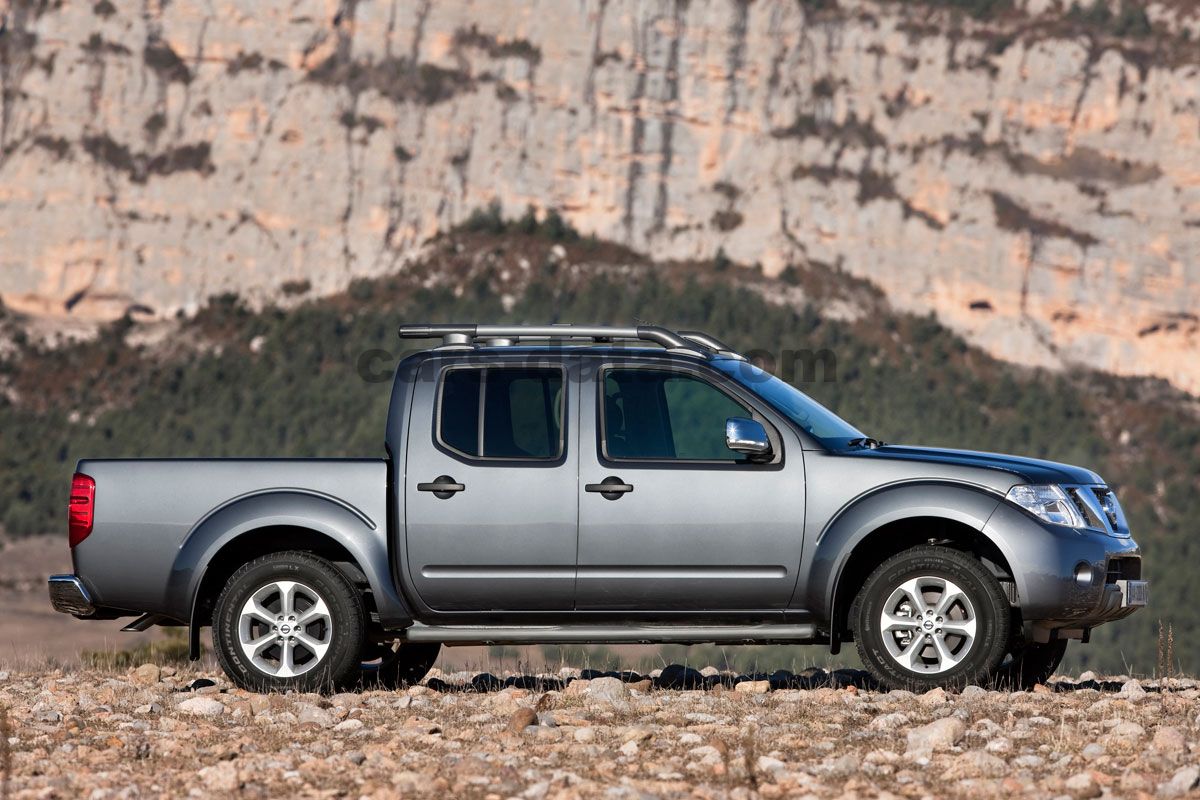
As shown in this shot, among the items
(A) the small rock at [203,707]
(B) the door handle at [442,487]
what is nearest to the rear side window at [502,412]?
(B) the door handle at [442,487]

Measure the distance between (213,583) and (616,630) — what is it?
2075 mm

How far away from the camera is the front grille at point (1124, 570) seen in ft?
26.7

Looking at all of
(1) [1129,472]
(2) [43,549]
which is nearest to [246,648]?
(2) [43,549]

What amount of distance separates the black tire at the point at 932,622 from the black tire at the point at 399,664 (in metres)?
2.48

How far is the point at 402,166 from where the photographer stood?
112000mm

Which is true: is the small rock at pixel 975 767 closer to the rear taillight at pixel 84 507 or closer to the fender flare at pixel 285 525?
the fender flare at pixel 285 525

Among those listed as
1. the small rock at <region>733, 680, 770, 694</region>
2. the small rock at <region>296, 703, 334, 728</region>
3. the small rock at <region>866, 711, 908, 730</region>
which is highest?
the small rock at <region>866, 711, 908, 730</region>

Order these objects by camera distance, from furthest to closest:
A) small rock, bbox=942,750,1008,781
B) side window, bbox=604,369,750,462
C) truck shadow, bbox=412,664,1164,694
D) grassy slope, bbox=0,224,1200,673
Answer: grassy slope, bbox=0,224,1200,673, truck shadow, bbox=412,664,1164,694, side window, bbox=604,369,750,462, small rock, bbox=942,750,1008,781

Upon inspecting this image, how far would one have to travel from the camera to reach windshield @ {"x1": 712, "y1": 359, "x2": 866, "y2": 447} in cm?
826

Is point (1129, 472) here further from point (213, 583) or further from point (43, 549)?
point (213, 583)

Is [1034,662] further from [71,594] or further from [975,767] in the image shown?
[71,594]

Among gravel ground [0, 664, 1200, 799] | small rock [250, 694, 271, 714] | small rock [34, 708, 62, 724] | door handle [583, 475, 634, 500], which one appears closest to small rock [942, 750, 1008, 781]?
gravel ground [0, 664, 1200, 799]

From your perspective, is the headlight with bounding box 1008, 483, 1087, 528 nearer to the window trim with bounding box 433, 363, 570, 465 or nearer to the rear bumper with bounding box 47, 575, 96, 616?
the window trim with bounding box 433, 363, 570, 465

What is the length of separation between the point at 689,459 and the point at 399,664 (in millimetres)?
2365
